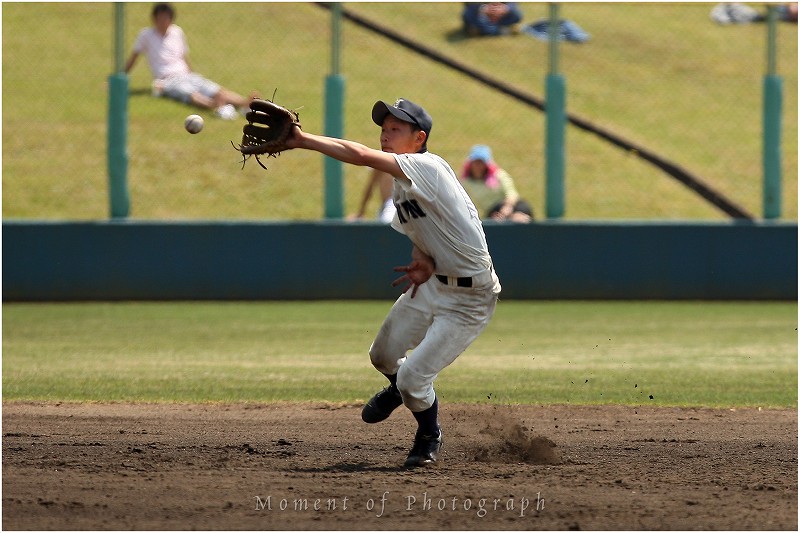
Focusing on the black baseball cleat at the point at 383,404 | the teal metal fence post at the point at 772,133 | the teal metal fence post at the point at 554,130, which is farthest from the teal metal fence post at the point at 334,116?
the black baseball cleat at the point at 383,404

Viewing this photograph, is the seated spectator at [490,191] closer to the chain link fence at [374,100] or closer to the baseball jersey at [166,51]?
the chain link fence at [374,100]

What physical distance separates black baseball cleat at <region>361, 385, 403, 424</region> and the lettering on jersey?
97 centimetres

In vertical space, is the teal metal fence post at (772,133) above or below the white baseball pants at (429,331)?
above

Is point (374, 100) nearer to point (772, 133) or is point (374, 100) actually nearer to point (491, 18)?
point (491, 18)

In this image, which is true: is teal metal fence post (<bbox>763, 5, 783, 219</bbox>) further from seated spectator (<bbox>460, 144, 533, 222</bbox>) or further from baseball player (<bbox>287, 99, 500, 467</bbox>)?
baseball player (<bbox>287, 99, 500, 467</bbox>)

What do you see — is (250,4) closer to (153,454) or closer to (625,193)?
(625,193)

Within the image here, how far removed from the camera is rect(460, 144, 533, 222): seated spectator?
15.1 meters

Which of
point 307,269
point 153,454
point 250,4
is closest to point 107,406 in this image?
point 153,454

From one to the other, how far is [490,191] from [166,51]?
188 inches

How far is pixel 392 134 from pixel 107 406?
3242 millimetres

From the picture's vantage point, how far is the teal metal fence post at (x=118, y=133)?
15016 millimetres

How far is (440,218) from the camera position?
5.99 meters

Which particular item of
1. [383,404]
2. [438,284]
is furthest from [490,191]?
[438,284]

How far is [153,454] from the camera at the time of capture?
6.56 m
